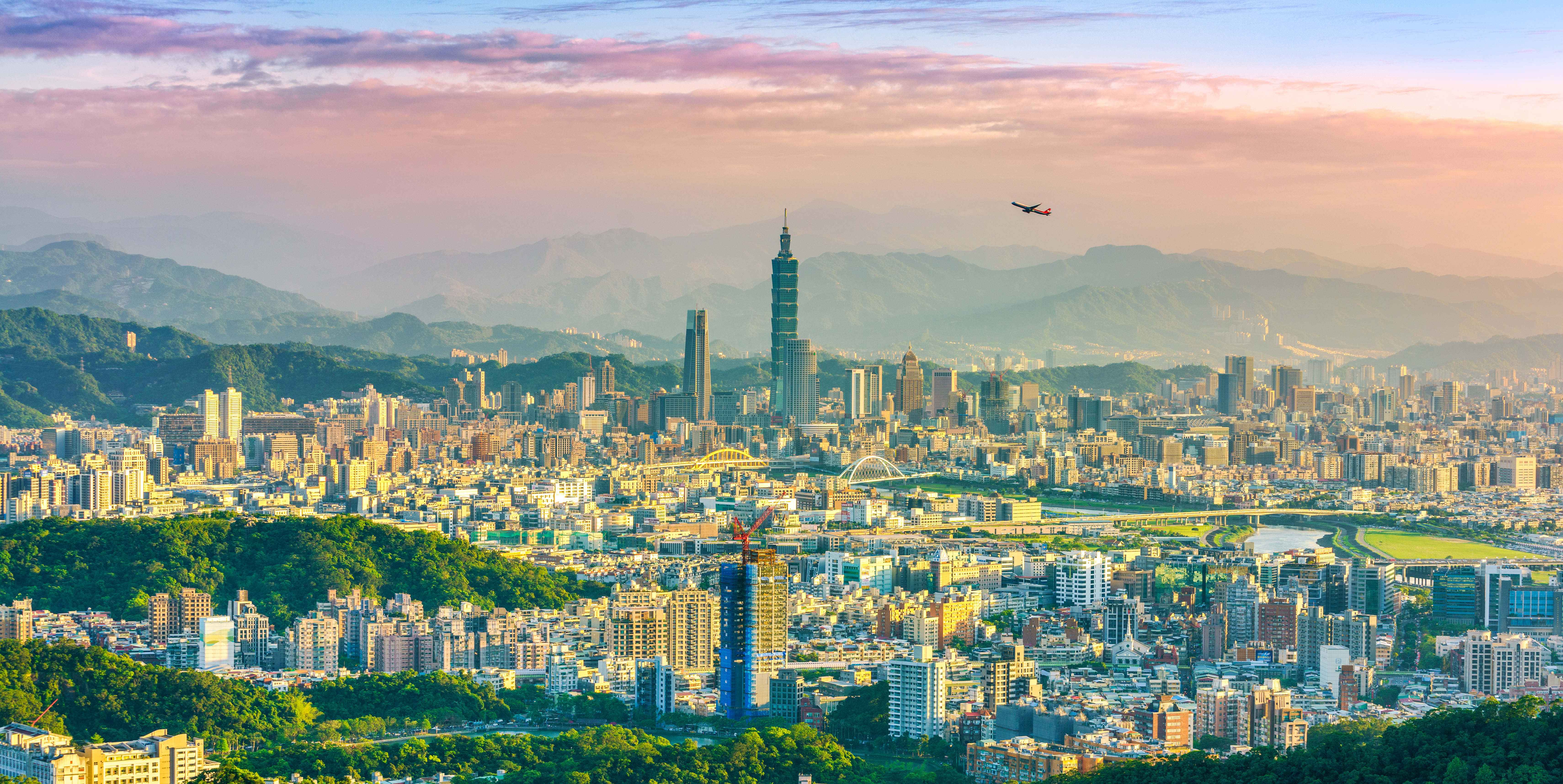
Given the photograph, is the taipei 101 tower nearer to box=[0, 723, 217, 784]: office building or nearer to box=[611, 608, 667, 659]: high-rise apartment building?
box=[611, 608, 667, 659]: high-rise apartment building

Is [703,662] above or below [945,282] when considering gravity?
below

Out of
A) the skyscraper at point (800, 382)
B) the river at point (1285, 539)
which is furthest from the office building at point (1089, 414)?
the river at point (1285, 539)

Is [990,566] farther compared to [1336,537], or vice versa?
[1336,537]

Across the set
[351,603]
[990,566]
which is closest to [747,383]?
[990,566]

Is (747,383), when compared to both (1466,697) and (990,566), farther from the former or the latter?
(1466,697)

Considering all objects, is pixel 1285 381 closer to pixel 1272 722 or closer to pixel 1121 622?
pixel 1121 622

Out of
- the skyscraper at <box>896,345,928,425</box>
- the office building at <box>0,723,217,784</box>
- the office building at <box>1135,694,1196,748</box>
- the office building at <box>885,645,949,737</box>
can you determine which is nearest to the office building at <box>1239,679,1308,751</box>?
the office building at <box>1135,694,1196,748</box>

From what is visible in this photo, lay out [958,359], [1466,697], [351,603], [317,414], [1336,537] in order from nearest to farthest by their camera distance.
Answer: [1466,697] < [351,603] < [1336,537] < [317,414] < [958,359]

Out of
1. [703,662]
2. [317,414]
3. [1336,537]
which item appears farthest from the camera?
[317,414]

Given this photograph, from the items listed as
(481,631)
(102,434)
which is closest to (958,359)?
(102,434)
